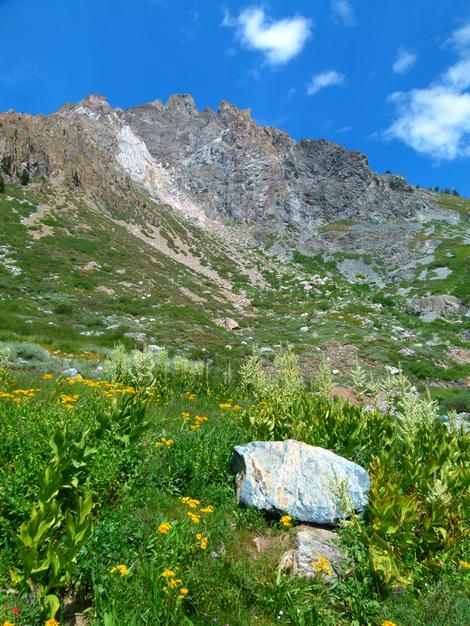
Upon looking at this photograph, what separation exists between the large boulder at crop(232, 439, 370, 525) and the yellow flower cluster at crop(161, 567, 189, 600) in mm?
1870

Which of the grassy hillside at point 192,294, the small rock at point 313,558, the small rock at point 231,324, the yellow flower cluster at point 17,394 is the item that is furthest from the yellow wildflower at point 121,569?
the small rock at point 231,324

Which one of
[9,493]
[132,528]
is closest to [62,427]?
[9,493]

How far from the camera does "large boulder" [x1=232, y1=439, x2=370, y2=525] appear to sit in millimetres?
5195

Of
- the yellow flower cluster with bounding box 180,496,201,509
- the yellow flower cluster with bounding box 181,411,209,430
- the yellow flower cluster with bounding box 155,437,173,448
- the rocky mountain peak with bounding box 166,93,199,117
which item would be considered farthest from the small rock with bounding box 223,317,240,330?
the rocky mountain peak with bounding box 166,93,199,117

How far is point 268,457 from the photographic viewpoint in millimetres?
5828

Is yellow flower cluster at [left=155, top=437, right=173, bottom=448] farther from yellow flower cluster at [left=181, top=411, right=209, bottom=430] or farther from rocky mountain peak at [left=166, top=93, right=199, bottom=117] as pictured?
rocky mountain peak at [left=166, top=93, right=199, bottom=117]

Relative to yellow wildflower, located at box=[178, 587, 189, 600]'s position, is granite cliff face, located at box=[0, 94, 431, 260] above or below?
above

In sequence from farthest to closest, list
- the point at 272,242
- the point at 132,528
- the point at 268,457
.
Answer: the point at 272,242
the point at 268,457
the point at 132,528

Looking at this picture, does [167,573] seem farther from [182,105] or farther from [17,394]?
[182,105]

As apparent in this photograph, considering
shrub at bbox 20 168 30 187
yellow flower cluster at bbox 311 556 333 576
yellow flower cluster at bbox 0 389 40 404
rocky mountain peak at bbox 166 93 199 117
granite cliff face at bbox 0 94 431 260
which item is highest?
rocky mountain peak at bbox 166 93 199 117

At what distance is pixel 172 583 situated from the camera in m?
3.44

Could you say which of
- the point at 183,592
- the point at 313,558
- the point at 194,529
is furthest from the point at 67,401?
the point at 313,558

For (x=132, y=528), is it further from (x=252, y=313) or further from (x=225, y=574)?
(x=252, y=313)

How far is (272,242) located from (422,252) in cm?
2577
